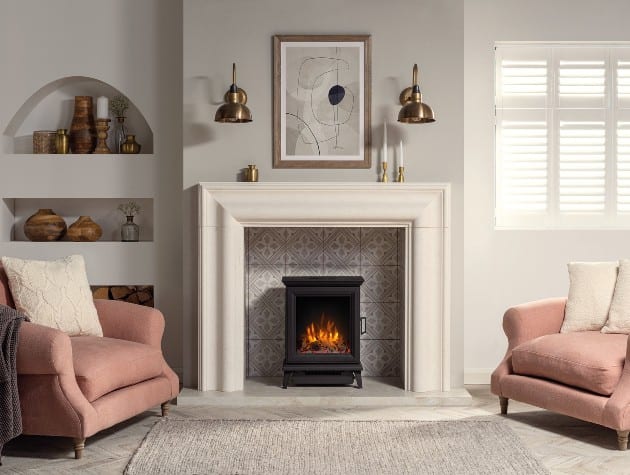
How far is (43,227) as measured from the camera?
5.77 metres

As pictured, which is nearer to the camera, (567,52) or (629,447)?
(629,447)

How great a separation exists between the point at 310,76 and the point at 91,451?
262 centimetres

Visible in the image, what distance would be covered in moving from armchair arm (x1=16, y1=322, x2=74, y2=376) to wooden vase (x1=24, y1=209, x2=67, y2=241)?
1.92 meters

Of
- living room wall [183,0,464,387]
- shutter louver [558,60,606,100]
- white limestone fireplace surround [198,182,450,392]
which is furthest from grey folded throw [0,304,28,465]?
shutter louver [558,60,606,100]

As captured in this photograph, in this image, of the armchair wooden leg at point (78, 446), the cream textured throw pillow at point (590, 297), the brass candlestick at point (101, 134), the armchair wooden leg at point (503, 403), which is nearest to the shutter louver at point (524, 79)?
the cream textured throw pillow at point (590, 297)

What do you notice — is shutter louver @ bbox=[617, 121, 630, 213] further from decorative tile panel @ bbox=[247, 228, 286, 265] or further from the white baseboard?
decorative tile panel @ bbox=[247, 228, 286, 265]

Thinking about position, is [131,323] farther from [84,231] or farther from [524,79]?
[524,79]

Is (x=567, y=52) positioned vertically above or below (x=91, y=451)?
above

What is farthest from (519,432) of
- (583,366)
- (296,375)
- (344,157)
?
(344,157)

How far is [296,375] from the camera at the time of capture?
210 inches

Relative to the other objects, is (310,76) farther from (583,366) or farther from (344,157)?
(583,366)

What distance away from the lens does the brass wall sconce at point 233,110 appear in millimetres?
Answer: 4914

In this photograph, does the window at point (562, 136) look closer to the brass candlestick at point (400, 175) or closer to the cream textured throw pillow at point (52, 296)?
the brass candlestick at point (400, 175)

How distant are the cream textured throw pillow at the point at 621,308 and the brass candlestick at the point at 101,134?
347 centimetres
